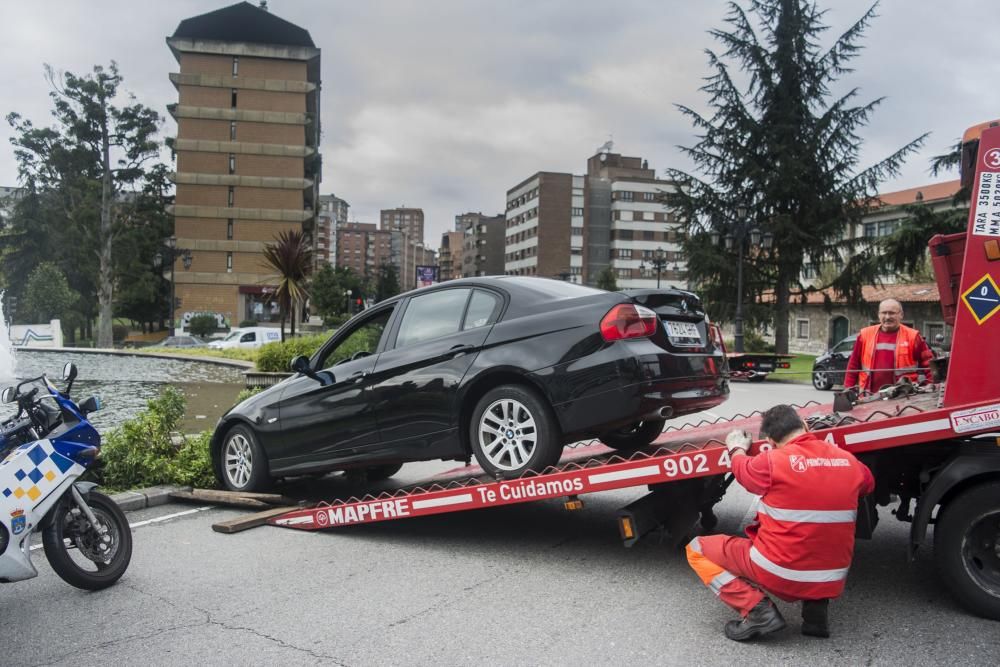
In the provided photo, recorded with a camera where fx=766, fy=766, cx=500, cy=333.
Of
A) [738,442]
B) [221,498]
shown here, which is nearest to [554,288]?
[738,442]

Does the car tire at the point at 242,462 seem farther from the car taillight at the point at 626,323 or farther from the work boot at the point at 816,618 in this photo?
the work boot at the point at 816,618

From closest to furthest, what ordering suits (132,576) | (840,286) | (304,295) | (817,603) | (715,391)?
(817,603) < (132,576) < (715,391) < (304,295) < (840,286)

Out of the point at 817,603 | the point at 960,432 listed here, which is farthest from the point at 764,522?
the point at 960,432

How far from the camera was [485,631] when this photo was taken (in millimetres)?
3914

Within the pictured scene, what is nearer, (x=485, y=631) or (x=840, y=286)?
(x=485, y=631)

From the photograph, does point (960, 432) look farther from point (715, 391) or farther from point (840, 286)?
point (840, 286)

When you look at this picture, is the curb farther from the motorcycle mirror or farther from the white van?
the white van

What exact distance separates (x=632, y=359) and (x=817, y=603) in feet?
5.79

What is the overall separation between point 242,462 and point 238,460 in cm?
7

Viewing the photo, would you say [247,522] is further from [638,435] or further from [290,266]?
[290,266]

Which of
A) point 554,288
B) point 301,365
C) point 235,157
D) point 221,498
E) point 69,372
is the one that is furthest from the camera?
point 235,157

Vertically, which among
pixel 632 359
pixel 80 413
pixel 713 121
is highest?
pixel 713 121

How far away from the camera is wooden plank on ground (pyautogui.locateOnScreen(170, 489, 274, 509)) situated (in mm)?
6641

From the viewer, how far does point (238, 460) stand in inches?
277
